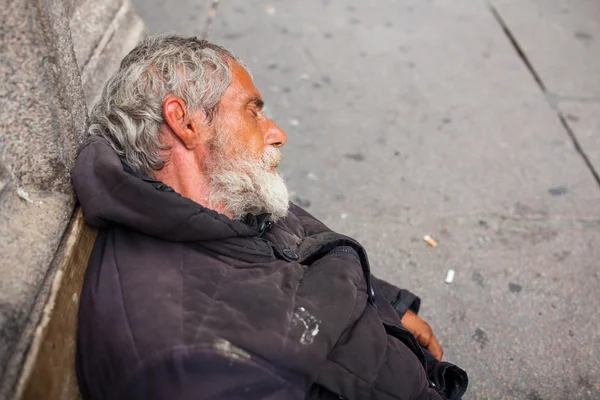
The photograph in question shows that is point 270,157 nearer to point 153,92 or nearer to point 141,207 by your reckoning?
point 153,92

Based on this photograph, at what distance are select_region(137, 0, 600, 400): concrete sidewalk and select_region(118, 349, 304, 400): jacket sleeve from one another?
3.76ft

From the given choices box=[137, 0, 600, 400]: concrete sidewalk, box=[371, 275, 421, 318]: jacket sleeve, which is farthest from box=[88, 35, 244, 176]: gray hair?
box=[137, 0, 600, 400]: concrete sidewalk

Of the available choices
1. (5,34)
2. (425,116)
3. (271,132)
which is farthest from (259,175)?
(425,116)

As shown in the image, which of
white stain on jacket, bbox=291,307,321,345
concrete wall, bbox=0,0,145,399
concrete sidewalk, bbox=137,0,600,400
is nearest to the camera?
concrete wall, bbox=0,0,145,399

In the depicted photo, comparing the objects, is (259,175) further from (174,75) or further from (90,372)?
(90,372)

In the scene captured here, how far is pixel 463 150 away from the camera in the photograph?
139 inches

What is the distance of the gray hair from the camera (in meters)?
1.88

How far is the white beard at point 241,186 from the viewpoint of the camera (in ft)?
6.22

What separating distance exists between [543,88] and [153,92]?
309cm

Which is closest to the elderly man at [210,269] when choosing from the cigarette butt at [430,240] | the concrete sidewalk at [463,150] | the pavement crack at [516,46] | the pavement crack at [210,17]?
the concrete sidewalk at [463,150]

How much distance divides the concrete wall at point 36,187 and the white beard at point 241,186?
1.33ft

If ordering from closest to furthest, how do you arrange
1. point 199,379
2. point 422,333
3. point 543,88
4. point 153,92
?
1. point 199,379
2. point 153,92
3. point 422,333
4. point 543,88

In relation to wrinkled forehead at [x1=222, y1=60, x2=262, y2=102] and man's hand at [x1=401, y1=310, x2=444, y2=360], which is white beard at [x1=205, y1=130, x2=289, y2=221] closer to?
wrinkled forehead at [x1=222, y1=60, x2=262, y2=102]

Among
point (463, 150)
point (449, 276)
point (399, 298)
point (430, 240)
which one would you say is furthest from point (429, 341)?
point (463, 150)
